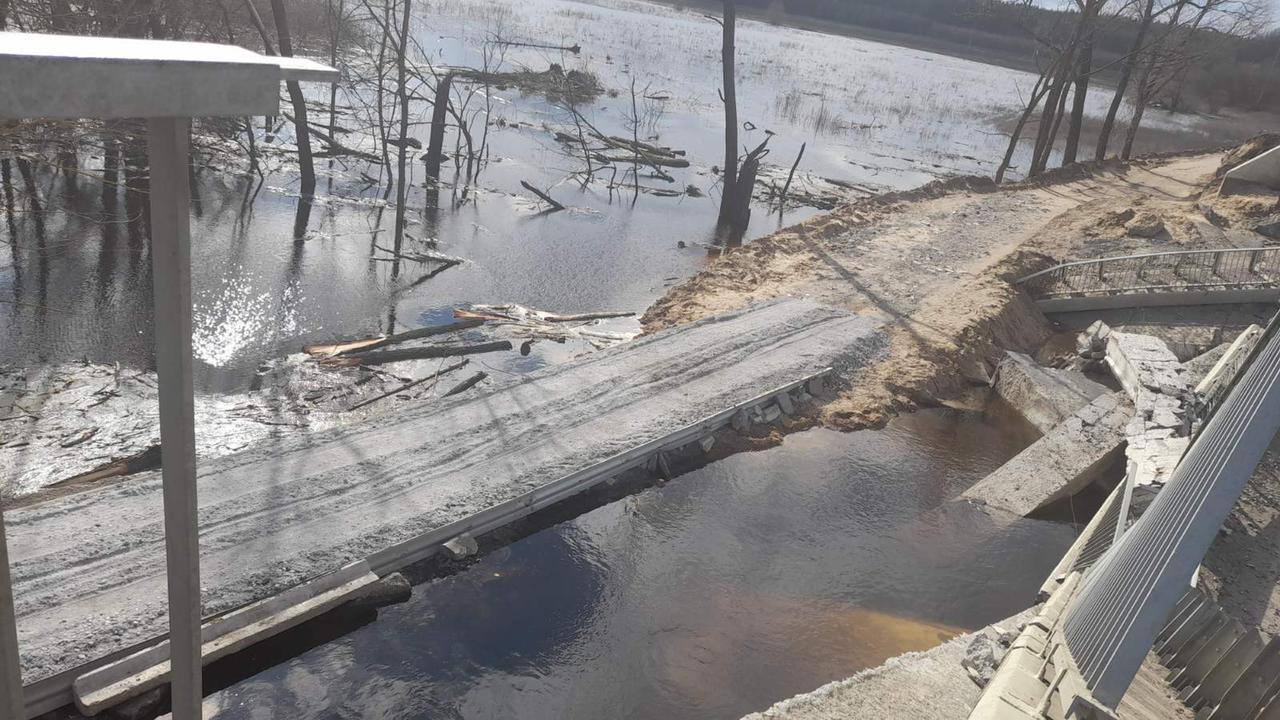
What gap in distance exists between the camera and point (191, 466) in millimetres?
3738

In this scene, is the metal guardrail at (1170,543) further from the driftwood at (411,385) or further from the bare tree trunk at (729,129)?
the bare tree trunk at (729,129)

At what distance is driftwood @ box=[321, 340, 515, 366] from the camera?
12.9m

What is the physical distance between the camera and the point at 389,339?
44.9 ft

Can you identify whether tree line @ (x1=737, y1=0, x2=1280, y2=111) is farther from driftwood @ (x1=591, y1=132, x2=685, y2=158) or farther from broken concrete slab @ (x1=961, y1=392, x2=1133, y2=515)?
broken concrete slab @ (x1=961, y1=392, x2=1133, y2=515)

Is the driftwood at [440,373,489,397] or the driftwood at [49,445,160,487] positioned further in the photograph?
the driftwood at [440,373,489,397]

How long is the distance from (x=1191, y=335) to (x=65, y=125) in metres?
18.2

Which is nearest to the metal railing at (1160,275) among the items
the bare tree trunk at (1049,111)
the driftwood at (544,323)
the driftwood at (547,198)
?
the driftwood at (544,323)

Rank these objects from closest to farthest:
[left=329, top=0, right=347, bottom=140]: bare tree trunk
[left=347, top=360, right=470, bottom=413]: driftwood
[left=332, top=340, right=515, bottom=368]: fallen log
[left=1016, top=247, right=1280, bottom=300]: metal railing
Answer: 1. [left=347, top=360, right=470, bottom=413]: driftwood
2. [left=332, top=340, right=515, bottom=368]: fallen log
3. [left=1016, top=247, right=1280, bottom=300]: metal railing
4. [left=329, top=0, right=347, bottom=140]: bare tree trunk

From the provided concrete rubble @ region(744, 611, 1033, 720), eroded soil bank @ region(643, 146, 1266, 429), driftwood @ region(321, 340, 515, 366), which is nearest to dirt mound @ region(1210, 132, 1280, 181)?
eroded soil bank @ region(643, 146, 1266, 429)

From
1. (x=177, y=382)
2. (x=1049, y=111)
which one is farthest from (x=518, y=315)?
(x=1049, y=111)

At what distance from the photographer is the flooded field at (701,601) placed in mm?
7875

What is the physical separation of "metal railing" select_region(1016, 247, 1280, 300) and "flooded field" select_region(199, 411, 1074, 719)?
7.80m

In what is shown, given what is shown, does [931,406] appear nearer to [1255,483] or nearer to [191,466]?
[1255,483]

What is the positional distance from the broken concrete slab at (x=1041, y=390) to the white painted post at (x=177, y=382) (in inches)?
515
